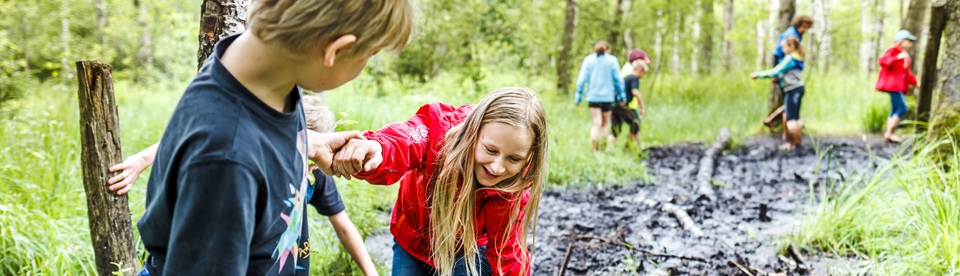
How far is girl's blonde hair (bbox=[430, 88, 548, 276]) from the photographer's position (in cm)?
232

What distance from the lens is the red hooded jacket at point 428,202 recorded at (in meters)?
2.34

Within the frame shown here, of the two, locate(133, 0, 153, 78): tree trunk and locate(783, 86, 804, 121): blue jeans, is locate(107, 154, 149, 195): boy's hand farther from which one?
locate(133, 0, 153, 78): tree trunk

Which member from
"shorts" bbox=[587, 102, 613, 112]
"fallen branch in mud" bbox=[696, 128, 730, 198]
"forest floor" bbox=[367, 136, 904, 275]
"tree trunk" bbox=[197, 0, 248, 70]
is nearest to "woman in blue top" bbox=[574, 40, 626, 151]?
"shorts" bbox=[587, 102, 613, 112]

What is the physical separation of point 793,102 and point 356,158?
7.84 m

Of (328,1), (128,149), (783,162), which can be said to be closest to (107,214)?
(328,1)

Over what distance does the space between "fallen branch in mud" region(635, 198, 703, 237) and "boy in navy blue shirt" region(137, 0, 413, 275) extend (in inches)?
150

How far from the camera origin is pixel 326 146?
1.83 m

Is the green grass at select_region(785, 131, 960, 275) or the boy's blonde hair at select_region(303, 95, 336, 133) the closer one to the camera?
the boy's blonde hair at select_region(303, 95, 336, 133)

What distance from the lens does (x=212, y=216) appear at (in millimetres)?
1126

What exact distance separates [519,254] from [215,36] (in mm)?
1461

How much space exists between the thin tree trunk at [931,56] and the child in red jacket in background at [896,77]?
71cm

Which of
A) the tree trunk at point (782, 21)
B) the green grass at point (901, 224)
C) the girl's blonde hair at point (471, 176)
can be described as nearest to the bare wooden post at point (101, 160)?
the girl's blonde hair at point (471, 176)

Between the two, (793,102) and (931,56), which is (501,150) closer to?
(931,56)

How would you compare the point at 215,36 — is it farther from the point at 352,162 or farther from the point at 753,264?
the point at 753,264
